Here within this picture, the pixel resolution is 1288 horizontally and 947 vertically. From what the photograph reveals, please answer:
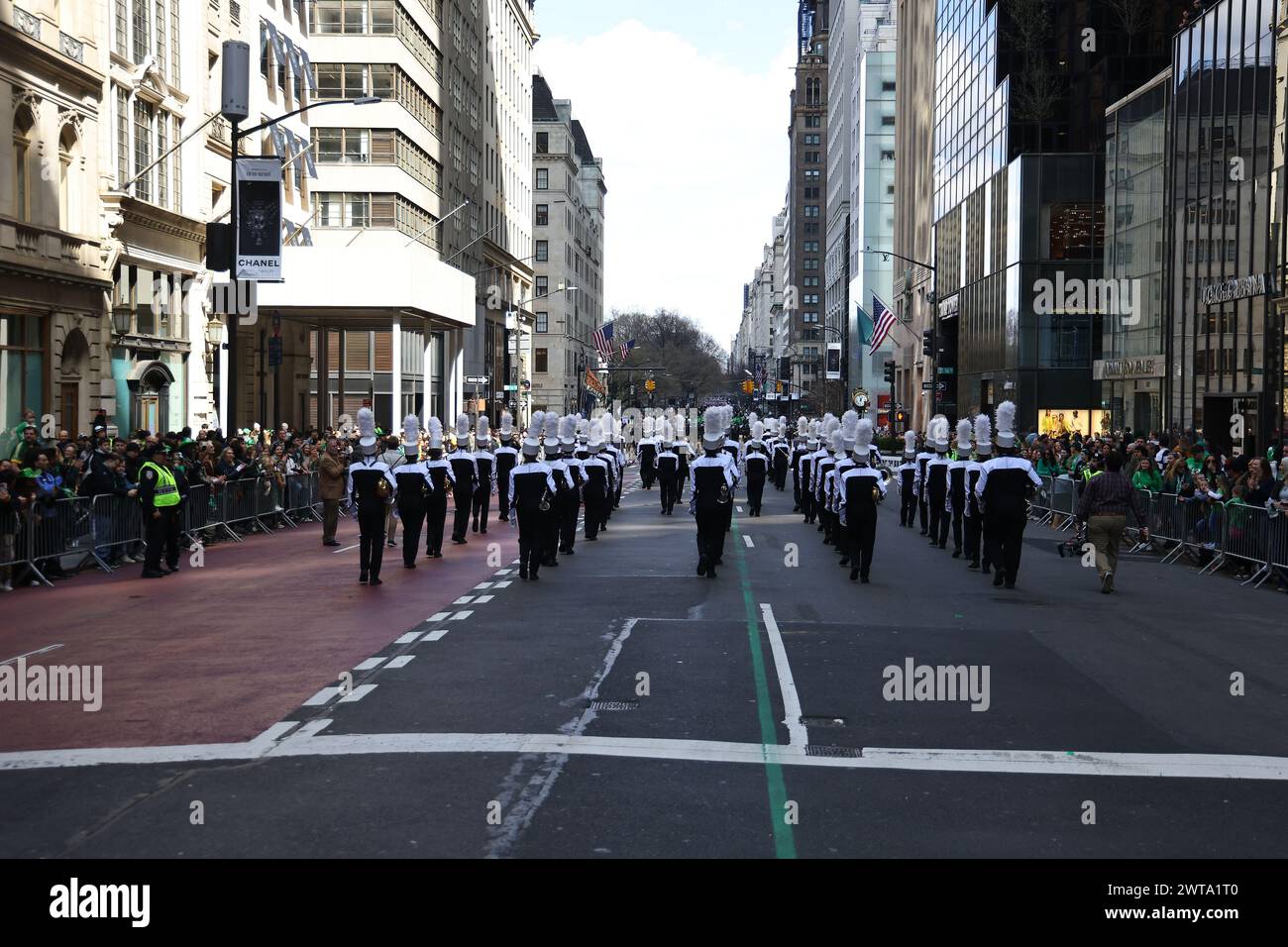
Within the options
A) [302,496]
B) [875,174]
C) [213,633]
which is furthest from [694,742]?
[875,174]

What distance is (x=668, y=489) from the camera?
3194 cm

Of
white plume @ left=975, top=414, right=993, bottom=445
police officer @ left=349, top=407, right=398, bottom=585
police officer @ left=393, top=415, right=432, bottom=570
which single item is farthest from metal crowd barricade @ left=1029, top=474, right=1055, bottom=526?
police officer @ left=349, top=407, right=398, bottom=585

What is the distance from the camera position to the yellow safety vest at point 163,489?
1875 centimetres

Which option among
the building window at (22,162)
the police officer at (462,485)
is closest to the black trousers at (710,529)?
the police officer at (462,485)

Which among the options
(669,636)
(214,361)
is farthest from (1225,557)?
(214,361)

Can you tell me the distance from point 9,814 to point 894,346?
94091mm

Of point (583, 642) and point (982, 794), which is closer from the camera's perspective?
point (982, 794)

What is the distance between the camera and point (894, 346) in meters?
98.4

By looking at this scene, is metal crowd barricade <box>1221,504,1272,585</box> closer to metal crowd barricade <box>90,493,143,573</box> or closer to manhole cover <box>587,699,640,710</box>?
manhole cover <box>587,699,640,710</box>

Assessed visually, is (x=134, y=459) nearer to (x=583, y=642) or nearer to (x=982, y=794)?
(x=583, y=642)

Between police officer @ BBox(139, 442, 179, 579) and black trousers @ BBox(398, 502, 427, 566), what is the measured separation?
10.1 ft

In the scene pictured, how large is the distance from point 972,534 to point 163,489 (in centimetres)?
1094

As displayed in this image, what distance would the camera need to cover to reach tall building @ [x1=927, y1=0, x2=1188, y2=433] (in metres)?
55.5

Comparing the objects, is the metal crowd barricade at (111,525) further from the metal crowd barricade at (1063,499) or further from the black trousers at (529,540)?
the metal crowd barricade at (1063,499)
